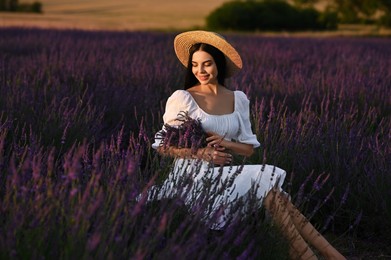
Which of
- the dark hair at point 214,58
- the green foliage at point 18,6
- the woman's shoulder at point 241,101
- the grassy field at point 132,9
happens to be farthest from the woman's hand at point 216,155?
the green foliage at point 18,6

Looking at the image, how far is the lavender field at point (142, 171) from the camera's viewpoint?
189cm

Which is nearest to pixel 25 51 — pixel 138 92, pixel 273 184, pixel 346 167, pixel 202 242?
pixel 138 92

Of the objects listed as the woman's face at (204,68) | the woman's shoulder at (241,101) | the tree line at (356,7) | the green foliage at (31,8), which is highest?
the woman's face at (204,68)

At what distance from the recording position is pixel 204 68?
3180 millimetres

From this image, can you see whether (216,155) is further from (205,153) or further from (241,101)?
(241,101)

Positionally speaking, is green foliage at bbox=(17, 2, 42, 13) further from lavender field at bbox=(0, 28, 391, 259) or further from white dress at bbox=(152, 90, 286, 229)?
white dress at bbox=(152, 90, 286, 229)

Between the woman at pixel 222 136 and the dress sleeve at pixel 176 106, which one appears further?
the dress sleeve at pixel 176 106

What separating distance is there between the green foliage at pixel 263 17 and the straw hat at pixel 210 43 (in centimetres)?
3037

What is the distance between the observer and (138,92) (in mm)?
5531

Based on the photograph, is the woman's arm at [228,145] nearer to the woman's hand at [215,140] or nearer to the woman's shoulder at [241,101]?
the woman's hand at [215,140]

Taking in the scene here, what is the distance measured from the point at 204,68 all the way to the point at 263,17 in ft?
106

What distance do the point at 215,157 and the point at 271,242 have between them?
446mm

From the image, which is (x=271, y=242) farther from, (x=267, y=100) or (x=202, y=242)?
(x=267, y=100)

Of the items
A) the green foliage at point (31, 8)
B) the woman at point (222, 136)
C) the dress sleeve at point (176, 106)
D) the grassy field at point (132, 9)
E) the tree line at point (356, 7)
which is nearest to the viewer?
the woman at point (222, 136)
